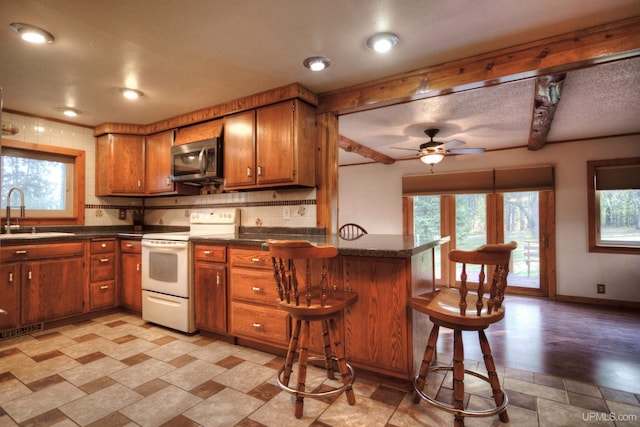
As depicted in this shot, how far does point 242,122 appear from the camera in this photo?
3.07 metres

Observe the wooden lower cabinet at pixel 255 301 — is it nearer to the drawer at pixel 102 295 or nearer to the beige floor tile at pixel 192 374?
the beige floor tile at pixel 192 374

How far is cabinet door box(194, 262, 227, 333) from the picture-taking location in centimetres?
270

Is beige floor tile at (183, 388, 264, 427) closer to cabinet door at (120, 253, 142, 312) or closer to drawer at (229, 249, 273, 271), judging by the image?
drawer at (229, 249, 273, 271)

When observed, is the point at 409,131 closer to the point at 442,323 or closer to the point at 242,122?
the point at 242,122

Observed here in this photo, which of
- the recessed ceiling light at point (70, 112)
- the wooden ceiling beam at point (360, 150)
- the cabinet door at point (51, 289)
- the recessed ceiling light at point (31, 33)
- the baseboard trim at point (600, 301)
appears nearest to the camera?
the recessed ceiling light at point (31, 33)

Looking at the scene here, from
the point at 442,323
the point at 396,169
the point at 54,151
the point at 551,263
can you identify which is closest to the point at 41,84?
the point at 54,151

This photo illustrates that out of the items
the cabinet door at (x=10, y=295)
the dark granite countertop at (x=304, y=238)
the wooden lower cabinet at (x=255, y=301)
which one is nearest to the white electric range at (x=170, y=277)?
the dark granite countertop at (x=304, y=238)

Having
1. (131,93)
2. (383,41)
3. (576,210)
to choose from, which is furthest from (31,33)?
(576,210)

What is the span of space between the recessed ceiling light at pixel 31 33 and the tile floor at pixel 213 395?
2224mm

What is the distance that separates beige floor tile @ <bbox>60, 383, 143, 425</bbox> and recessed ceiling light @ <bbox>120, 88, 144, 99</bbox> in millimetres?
2406

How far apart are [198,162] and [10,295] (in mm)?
2012

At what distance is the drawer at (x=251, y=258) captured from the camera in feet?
8.04

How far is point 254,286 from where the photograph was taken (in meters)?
2.51

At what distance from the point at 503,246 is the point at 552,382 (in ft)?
4.15
